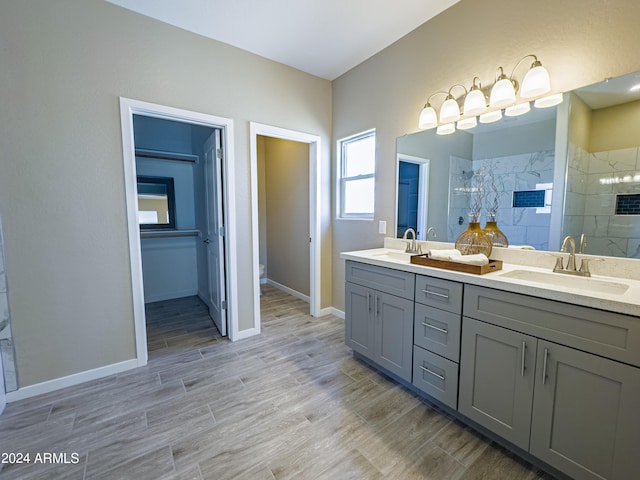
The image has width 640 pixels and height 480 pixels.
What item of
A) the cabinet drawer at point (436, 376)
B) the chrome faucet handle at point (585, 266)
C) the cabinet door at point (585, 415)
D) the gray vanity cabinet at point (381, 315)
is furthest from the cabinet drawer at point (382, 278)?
the chrome faucet handle at point (585, 266)

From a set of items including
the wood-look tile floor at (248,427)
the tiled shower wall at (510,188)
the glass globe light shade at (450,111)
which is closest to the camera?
the wood-look tile floor at (248,427)

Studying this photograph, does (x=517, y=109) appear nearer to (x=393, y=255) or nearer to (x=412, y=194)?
(x=412, y=194)

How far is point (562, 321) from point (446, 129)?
1585 millimetres

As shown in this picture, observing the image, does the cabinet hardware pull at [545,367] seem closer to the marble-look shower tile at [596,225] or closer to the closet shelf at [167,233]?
the marble-look shower tile at [596,225]

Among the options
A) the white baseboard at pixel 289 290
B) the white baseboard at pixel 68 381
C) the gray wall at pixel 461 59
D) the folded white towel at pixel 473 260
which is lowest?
the white baseboard at pixel 68 381

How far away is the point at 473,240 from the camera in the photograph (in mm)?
1934

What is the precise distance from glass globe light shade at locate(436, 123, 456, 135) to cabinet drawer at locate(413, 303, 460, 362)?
1394 mm

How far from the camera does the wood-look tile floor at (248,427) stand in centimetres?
137

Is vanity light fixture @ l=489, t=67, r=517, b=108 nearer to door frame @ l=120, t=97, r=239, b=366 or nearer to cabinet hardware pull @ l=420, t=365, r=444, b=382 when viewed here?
cabinet hardware pull @ l=420, t=365, r=444, b=382

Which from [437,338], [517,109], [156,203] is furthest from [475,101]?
[156,203]

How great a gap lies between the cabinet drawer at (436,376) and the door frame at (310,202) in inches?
66.3

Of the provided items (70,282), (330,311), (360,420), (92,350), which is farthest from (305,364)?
(70,282)

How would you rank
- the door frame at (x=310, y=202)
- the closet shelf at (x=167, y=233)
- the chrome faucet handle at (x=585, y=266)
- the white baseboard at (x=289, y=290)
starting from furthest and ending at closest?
the white baseboard at (x=289, y=290), the closet shelf at (x=167, y=233), the door frame at (x=310, y=202), the chrome faucet handle at (x=585, y=266)

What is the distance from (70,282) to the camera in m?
2.00
